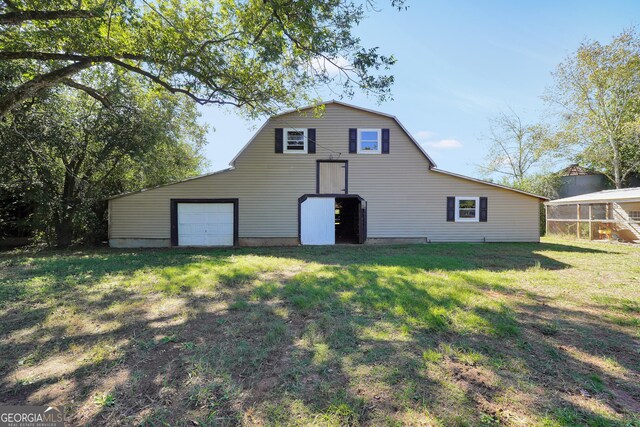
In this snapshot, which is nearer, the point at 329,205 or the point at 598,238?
the point at 329,205

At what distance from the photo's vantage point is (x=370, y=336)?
134 inches

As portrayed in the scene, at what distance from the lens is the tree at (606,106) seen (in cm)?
1945

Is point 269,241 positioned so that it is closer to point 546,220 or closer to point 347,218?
point 347,218

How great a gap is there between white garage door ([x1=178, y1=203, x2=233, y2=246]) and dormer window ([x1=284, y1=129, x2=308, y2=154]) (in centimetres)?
376

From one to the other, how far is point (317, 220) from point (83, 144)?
34.1 ft

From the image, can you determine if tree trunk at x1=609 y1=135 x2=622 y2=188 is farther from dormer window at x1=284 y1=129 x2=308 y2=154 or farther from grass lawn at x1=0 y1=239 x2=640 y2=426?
dormer window at x1=284 y1=129 x2=308 y2=154

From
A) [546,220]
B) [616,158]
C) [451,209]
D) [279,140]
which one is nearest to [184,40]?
[279,140]

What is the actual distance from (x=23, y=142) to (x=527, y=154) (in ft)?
116

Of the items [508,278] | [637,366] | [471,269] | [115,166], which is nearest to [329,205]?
[471,269]

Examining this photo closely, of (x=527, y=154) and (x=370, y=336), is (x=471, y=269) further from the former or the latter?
(x=527, y=154)

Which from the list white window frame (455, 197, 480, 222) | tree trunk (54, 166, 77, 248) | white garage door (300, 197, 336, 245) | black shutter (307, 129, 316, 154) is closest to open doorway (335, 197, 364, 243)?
white garage door (300, 197, 336, 245)

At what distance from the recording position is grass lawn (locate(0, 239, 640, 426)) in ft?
7.32

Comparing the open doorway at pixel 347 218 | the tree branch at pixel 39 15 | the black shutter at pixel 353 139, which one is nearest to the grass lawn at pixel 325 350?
the tree branch at pixel 39 15

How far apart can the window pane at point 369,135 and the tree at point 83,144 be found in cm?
830
